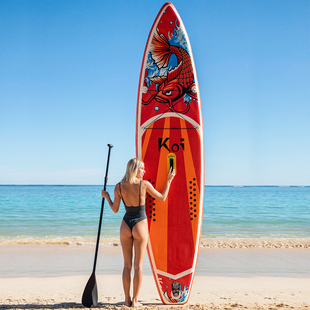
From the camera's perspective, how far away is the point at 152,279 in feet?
13.9

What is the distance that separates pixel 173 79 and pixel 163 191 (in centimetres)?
130

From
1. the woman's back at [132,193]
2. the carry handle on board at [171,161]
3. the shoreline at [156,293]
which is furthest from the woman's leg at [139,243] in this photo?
the carry handle on board at [171,161]

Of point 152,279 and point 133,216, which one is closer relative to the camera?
point 133,216

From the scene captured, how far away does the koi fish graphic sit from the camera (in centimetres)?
349

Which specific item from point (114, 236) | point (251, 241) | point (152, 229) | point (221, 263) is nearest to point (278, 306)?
point (152, 229)

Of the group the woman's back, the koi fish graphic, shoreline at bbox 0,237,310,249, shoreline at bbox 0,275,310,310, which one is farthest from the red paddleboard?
shoreline at bbox 0,237,310,249

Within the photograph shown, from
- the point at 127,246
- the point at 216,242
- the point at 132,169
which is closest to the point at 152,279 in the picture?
the point at 127,246

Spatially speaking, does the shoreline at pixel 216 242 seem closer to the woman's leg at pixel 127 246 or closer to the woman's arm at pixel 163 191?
the woman's arm at pixel 163 191

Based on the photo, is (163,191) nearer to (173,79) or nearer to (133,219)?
(133,219)

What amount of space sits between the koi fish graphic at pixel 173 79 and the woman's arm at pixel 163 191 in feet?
2.46

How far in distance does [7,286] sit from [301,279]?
3.96 metres

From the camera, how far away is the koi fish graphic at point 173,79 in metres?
3.49

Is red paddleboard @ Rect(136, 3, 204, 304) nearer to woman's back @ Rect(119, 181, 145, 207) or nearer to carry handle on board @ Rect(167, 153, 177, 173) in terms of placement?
carry handle on board @ Rect(167, 153, 177, 173)

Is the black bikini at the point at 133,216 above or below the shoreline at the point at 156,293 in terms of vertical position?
above
